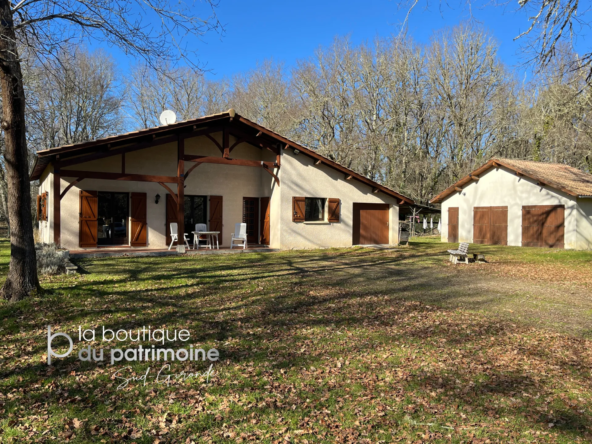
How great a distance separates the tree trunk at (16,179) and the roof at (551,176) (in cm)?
1885

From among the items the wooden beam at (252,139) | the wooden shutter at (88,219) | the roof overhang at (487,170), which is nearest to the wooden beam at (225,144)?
the wooden beam at (252,139)

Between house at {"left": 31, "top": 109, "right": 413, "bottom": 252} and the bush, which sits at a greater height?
house at {"left": 31, "top": 109, "right": 413, "bottom": 252}

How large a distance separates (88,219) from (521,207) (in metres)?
18.7

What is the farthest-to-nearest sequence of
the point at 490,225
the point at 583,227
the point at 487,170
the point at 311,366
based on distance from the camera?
the point at 487,170, the point at 490,225, the point at 583,227, the point at 311,366

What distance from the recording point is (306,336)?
523cm

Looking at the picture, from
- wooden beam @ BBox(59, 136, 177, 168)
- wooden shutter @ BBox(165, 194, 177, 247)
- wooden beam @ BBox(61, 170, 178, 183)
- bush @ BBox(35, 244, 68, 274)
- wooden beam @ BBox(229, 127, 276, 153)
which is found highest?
wooden beam @ BBox(229, 127, 276, 153)

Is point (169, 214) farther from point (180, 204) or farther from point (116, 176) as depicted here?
point (116, 176)

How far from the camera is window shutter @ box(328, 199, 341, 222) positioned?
16.3 m

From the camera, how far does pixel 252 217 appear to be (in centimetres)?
1688

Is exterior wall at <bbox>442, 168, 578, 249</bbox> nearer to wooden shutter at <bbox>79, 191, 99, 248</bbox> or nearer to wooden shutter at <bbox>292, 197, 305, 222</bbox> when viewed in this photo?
wooden shutter at <bbox>292, 197, 305, 222</bbox>

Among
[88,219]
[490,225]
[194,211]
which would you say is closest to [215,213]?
[194,211]

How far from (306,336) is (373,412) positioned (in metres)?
1.94

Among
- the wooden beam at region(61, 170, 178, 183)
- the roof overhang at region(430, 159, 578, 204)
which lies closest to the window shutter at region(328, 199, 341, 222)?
the wooden beam at region(61, 170, 178, 183)

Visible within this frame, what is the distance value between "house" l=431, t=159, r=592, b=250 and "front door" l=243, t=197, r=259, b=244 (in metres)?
12.0
